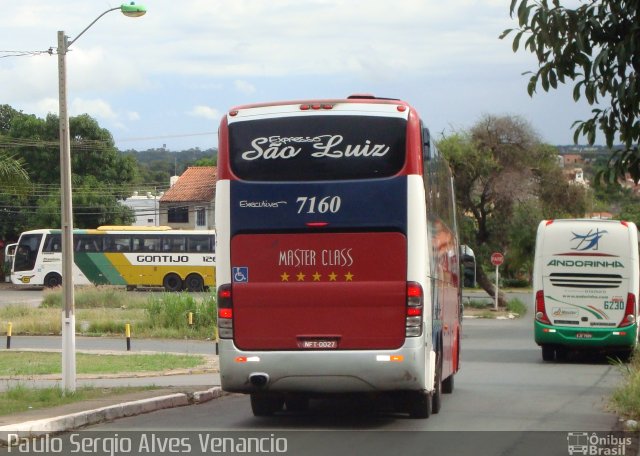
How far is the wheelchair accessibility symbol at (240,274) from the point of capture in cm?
1257

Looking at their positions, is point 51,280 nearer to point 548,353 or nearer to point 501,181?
point 501,181

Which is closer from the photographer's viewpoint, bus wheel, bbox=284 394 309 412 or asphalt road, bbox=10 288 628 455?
asphalt road, bbox=10 288 628 455

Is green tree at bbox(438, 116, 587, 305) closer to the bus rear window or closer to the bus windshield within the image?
the bus windshield

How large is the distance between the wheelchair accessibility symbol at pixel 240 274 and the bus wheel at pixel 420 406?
2864mm

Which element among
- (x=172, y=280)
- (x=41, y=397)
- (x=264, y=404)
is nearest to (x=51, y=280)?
(x=172, y=280)

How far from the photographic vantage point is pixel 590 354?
30.2 meters

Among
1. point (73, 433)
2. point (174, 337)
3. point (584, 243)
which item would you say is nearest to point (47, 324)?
point (174, 337)

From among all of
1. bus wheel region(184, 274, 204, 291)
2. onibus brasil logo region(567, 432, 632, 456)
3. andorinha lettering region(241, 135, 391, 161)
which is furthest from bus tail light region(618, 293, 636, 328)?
bus wheel region(184, 274, 204, 291)

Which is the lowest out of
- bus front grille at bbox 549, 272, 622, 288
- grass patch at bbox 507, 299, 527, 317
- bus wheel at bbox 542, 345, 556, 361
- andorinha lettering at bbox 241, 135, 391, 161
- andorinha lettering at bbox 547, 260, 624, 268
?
grass patch at bbox 507, 299, 527, 317

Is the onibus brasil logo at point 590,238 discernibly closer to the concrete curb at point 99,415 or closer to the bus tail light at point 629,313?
the bus tail light at point 629,313

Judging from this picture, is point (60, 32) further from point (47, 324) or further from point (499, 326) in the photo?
point (499, 326)

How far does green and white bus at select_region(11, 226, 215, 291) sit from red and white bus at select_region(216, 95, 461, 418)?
1961 inches

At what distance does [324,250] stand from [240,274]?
1.10 m

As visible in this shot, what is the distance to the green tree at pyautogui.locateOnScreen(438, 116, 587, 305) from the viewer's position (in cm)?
5103
